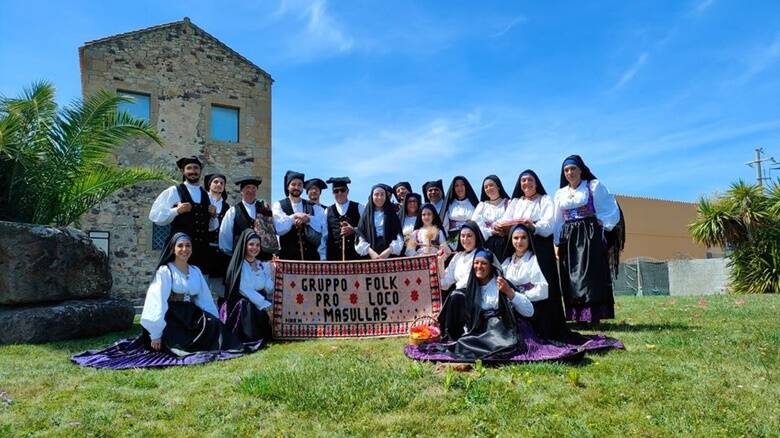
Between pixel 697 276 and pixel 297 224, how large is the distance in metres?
15.5

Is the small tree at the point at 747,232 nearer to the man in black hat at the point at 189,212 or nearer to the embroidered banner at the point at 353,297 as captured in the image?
the embroidered banner at the point at 353,297

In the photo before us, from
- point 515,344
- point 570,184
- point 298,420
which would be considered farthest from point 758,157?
point 298,420

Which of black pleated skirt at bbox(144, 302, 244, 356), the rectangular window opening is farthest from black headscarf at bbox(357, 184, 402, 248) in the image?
the rectangular window opening

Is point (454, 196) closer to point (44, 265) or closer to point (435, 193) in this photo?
point (435, 193)

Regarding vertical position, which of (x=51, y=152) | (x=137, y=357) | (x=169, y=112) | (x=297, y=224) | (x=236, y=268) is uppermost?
(x=169, y=112)

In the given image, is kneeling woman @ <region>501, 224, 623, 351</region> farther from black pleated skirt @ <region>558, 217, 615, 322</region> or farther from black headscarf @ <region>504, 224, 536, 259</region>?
black pleated skirt @ <region>558, 217, 615, 322</region>

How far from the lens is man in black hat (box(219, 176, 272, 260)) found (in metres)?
7.40

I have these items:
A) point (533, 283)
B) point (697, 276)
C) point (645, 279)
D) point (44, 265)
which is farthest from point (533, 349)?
point (645, 279)

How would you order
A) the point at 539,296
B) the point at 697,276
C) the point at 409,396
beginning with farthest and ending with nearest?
the point at 697,276, the point at 539,296, the point at 409,396

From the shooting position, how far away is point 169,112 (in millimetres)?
16359

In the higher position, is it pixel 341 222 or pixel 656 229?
pixel 656 229

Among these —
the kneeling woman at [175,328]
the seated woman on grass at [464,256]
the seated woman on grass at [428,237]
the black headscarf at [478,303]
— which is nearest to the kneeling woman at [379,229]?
the seated woman on grass at [428,237]

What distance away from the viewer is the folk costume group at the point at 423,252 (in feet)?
17.6

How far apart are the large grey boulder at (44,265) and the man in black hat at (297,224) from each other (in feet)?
8.11
